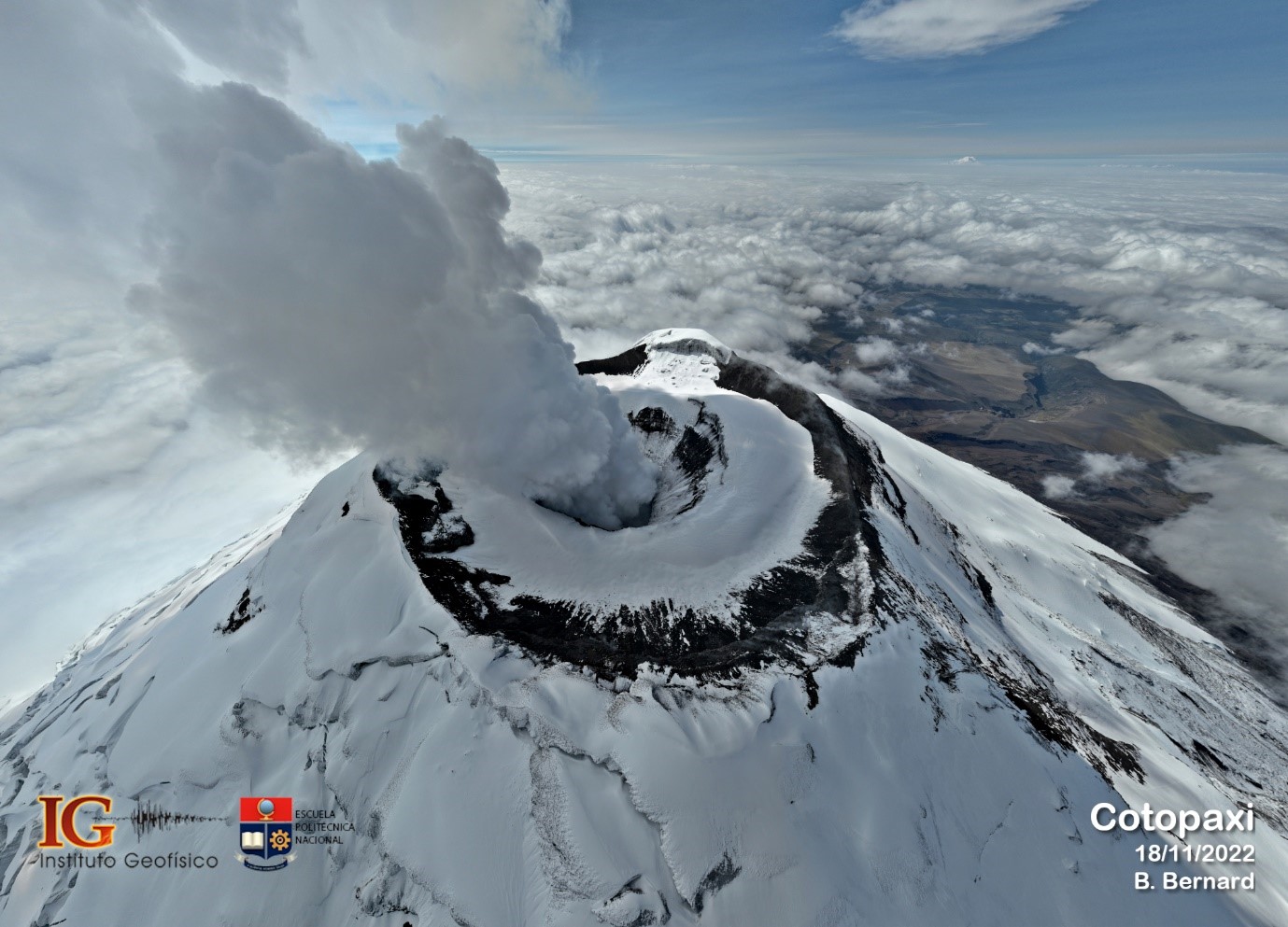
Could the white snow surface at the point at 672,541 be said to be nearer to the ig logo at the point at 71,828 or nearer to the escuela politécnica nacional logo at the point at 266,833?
the escuela politécnica nacional logo at the point at 266,833

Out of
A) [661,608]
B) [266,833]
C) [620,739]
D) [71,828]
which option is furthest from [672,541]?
[71,828]

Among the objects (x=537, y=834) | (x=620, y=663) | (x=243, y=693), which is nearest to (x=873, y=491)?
(x=620, y=663)

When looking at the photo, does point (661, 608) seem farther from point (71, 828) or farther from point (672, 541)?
point (71, 828)

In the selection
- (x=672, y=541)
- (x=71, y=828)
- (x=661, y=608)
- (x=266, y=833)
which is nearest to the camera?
(x=266, y=833)

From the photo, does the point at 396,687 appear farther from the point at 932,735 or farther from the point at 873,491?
the point at 873,491

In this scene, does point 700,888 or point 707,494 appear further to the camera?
point 707,494

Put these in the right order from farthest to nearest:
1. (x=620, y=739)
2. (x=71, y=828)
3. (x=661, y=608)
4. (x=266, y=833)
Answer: (x=661, y=608) < (x=71, y=828) < (x=266, y=833) < (x=620, y=739)
